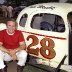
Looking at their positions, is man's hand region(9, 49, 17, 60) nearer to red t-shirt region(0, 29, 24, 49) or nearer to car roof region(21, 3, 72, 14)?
red t-shirt region(0, 29, 24, 49)

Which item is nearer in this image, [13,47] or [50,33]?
[50,33]

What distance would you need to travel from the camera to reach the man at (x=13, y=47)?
613 cm

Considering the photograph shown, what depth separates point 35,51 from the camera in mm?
6617

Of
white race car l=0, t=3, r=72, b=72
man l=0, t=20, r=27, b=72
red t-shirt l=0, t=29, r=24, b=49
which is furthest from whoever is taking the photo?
red t-shirt l=0, t=29, r=24, b=49

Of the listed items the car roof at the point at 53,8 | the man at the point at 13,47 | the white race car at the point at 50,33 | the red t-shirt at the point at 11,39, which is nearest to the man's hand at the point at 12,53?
the man at the point at 13,47

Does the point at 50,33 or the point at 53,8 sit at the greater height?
the point at 53,8

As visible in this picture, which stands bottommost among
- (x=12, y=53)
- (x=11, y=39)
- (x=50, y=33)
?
(x=12, y=53)

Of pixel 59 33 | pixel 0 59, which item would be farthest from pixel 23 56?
pixel 59 33

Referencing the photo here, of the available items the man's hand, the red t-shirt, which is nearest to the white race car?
the red t-shirt

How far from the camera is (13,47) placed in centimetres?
633

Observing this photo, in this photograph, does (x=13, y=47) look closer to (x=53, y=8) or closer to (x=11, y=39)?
(x=11, y=39)

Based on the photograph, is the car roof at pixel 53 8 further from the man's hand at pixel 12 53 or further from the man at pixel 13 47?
the man's hand at pixel 12 53

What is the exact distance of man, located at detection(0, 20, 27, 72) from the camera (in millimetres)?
6133

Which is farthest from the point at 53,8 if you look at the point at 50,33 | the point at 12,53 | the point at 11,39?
the point at 12,53
